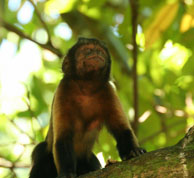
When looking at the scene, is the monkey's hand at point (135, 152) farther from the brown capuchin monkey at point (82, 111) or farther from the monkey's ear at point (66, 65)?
the monkey's ear at point (66, 65)

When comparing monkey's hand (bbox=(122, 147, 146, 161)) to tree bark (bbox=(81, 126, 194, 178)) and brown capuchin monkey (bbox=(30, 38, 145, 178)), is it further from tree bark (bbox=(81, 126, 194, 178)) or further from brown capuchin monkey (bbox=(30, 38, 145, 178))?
tree bark (bbox=(81, 126, 194, 178))

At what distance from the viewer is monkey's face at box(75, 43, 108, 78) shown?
5895 millimetres

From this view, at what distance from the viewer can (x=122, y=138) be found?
5656mm

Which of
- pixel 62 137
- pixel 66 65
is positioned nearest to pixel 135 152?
pixel 62 137

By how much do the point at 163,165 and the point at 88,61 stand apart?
2.78m

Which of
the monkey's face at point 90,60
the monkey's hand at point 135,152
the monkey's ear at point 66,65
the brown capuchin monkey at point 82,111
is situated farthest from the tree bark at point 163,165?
the monkey's ear at point 66,65

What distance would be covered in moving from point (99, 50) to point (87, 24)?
1.81 metres

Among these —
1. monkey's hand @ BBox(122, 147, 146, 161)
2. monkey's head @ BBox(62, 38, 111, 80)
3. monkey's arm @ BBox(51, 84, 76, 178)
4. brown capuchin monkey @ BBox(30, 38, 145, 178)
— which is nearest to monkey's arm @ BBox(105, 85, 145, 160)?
brown capuchin monkey @ BBox(30, 38, 145, 178)

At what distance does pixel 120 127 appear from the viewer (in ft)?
19.1

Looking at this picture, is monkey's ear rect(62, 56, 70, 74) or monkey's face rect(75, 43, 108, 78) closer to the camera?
monkey's face rect(75, 43, 108, 78)

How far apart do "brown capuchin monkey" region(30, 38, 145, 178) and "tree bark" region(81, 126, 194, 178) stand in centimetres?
186

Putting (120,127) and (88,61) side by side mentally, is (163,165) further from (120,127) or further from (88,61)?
(88,61)

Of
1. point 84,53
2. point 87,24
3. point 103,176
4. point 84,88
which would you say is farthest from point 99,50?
point 103,176

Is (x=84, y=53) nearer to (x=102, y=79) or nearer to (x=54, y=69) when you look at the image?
(x=102, y=79)
